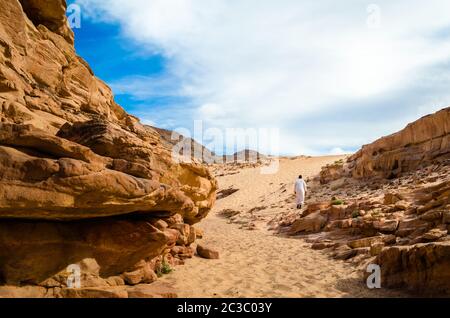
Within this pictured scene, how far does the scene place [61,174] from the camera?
4.73 m

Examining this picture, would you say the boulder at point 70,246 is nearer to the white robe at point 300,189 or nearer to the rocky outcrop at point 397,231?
the rocky outcrop at point 397,231

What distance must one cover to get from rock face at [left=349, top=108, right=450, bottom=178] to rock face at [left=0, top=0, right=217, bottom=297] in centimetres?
1660

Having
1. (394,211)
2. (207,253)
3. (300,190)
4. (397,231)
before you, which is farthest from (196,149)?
(397,231)

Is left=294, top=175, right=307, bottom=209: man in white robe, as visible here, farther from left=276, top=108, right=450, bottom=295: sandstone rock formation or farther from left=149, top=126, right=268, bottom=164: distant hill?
left=149, top=126, right=268, bottom=164: distant hill

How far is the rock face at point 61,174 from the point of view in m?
4.73

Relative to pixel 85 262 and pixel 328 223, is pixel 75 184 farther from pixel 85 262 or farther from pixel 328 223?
pixel 328 223

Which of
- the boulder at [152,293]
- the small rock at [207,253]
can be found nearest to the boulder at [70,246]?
the boulder at [152,293]

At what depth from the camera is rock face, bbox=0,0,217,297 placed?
4734 mm

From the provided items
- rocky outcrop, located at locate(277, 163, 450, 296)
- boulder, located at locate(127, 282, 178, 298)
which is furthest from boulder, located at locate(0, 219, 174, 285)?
rocky outcrop, located at locate(277, 163, 450, 296)

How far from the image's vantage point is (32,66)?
7281 mm

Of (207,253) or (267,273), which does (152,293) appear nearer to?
(267,273)

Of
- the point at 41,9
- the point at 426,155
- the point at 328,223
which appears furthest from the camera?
the point at 426,155
